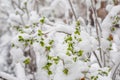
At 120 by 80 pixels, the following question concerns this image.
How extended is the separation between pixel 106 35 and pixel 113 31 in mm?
74

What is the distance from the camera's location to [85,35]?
1.97m

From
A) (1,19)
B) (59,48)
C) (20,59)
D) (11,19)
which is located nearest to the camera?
(59,48)

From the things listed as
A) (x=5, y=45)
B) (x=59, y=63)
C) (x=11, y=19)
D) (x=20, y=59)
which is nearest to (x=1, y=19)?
(x=5, y=45)

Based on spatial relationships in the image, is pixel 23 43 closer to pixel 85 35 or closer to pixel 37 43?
pixel 37 43

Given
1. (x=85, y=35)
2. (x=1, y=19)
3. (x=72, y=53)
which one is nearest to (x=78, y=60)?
(x=72, y=53)

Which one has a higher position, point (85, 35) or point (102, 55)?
point (85, 35)

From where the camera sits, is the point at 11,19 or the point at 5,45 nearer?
the point at 11,19

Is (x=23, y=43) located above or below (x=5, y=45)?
above

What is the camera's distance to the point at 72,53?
177 cm

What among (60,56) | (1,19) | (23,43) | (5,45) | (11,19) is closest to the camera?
(60,56)

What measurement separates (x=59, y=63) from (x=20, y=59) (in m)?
0.50

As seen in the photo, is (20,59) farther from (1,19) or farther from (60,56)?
(1,19)

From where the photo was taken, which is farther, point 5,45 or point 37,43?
point 5,45

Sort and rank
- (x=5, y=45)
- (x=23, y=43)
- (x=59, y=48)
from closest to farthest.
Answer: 1. (x=59, y=48)
2. (x=23, y=43)
3. (x=5, y=45)
